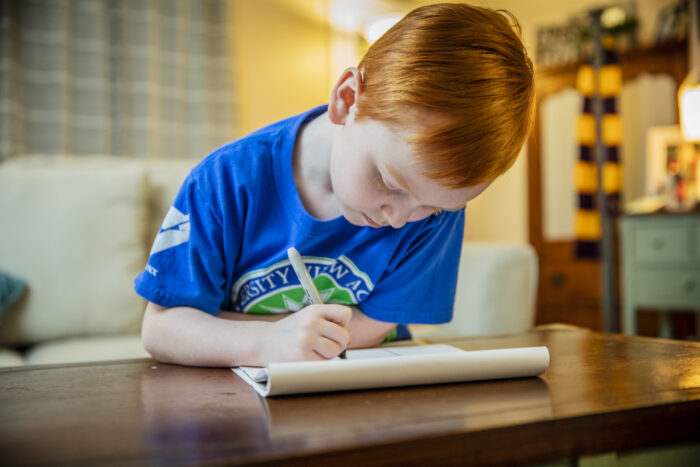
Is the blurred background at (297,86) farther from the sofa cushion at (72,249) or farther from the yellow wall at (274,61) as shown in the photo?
the sofa cushion at (72,249)

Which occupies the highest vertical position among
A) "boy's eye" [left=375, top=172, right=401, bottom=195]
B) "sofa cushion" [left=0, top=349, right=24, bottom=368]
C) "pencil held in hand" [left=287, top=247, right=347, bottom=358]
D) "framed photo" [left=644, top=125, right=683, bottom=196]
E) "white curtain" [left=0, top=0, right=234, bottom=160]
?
"white curtain" [left=0, top=0, right=234, bottom=160]

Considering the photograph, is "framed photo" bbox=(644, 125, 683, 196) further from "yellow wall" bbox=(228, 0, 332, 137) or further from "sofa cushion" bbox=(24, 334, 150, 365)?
"sofa cushion" bbox=(24, 334, 150, 365)

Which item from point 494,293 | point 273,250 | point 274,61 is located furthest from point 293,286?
point 274,61

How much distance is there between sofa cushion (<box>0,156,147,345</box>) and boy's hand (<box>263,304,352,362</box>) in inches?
41.2

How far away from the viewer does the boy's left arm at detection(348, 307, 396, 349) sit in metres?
0.77

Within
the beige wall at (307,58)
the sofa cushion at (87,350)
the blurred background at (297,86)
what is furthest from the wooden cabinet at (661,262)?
the sofa cushion at (87,350)

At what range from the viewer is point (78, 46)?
2.65 meters

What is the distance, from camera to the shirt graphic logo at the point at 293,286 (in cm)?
75

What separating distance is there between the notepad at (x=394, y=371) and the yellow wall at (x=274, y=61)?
2.77 metres

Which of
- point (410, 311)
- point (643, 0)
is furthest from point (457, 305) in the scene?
point (643, 0)

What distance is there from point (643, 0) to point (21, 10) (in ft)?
9.96

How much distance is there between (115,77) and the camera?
2.78 m

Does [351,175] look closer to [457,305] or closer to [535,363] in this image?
[535,363]

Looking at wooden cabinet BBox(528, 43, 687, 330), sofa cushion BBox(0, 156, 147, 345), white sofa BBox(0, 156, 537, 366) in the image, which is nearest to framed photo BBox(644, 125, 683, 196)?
wooden cabinet BBox(528, 43, 687, 330)
